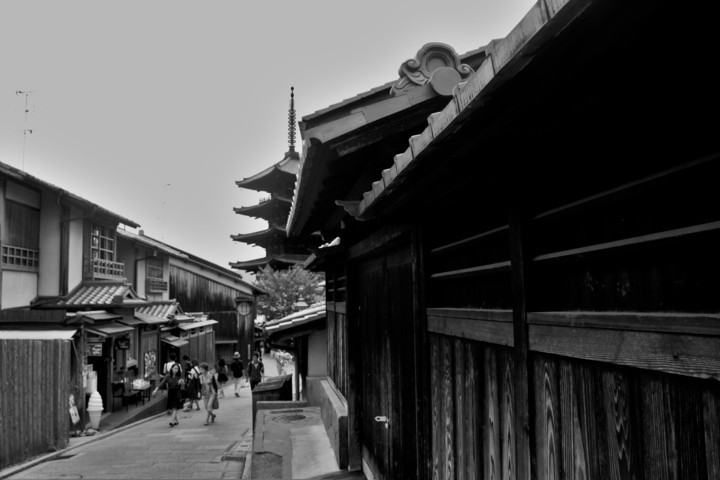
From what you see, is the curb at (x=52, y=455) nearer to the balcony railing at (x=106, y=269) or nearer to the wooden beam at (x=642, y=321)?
the balcony railing at (x=106, y=269)

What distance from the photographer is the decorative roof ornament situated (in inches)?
195

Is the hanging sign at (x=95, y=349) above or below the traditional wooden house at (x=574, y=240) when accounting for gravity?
below

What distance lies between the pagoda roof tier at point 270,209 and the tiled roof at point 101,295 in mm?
13032

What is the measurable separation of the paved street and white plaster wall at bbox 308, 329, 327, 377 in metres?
2.55

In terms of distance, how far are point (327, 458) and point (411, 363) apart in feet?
14.3

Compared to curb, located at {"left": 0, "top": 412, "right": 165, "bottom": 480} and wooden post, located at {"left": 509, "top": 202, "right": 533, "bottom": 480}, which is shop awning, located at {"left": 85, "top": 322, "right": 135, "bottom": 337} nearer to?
curb, located at {"left": 0, "top": 412, "right": 165, "bottom": 480}

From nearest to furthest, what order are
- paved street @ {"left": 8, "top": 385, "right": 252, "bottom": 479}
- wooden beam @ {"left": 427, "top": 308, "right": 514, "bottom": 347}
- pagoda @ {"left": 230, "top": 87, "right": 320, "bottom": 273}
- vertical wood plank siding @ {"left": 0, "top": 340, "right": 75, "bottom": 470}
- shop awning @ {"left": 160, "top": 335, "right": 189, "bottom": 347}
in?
wooden beam @ {"left": 427, "top": 308, "right": 514, "bottom": 347}, paved street @ {"left": 8, "top": 385, "right": 252, "bottom": 479}, vertical wood plank siding @ {"left": 0, "top": 340, "right": 75, "bottom": 470}, shop awning @ {"left": 160, "top": 335, "right": 189, "bottom": 347}, pagoda @ {"left": 230, "top": 87, "right": 320, "bottom": 273}

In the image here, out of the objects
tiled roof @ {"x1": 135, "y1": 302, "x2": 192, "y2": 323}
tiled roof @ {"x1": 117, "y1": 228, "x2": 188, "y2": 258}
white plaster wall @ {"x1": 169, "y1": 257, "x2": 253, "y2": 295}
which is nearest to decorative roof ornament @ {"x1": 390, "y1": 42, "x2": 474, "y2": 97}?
tiled roof @ {"x1": 135, "y1": 302, "x2": 192, "y2": 323}

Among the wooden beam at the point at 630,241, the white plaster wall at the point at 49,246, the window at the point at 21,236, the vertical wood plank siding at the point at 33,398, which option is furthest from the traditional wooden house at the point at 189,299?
the wooden beam at the point at 630,241

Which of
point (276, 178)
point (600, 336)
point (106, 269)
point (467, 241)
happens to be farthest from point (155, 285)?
point (600, 336)

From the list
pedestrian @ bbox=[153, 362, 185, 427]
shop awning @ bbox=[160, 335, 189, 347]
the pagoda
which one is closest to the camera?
pedestrian @ bbox=[153, 362, 185, 427]

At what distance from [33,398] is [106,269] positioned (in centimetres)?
1012

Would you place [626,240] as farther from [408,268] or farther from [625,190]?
[408,268]

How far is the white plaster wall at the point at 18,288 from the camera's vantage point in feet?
58.0
